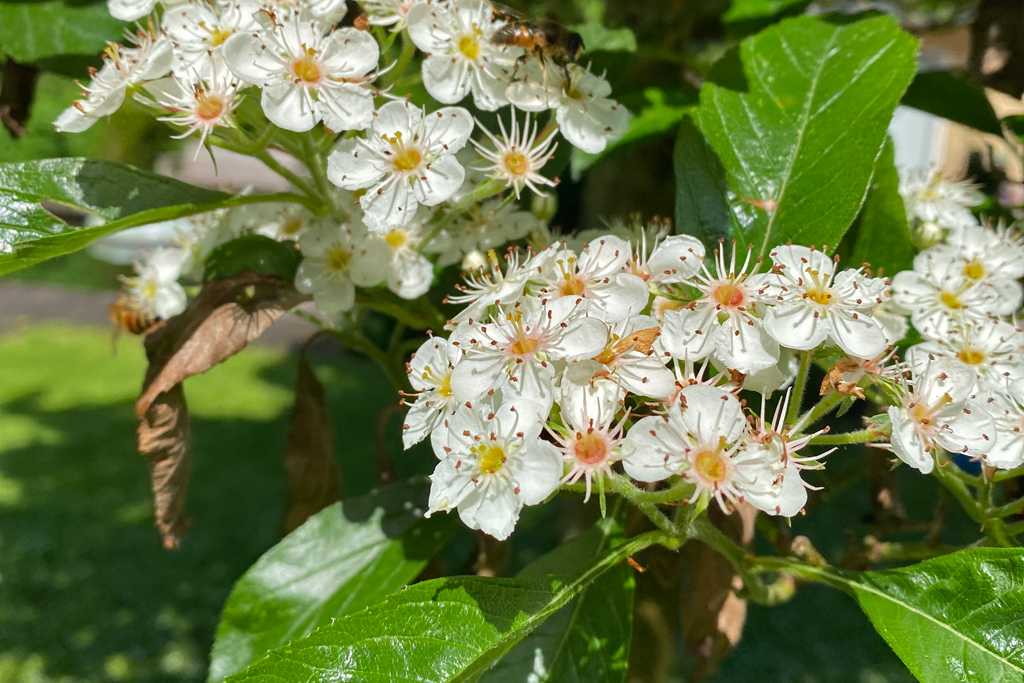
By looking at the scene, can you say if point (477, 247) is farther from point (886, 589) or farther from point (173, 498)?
point (886, 589)

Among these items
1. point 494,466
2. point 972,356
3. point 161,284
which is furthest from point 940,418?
point 161,284

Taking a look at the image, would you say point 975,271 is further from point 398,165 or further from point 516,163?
point 398,165

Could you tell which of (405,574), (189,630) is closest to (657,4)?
(405,574)

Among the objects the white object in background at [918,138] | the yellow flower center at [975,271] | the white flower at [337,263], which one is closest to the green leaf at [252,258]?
the white flower at [337,263]

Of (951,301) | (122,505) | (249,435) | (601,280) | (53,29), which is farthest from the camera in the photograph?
(249,435)

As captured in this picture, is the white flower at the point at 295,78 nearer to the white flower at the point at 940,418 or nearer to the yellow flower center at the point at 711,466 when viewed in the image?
the yellow flower center at the point at 711,466

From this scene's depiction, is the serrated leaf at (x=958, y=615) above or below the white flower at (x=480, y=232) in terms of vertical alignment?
below

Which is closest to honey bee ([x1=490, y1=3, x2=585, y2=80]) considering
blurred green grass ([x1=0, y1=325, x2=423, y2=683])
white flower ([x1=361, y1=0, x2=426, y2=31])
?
white flower ([x1=361, y1=0, x2=426, y2=31])
